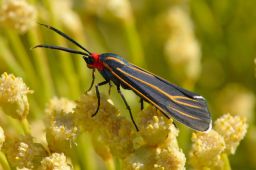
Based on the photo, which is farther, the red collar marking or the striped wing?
the red collar marking

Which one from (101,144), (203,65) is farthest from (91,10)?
(101,144)

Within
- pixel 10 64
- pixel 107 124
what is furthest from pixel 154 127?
pixel 10 64

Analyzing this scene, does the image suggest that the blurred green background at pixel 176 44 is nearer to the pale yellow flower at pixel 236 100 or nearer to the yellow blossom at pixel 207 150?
the pale yellow flower at pixel 236 100

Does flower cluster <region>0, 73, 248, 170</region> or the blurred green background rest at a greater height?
the blurred green background

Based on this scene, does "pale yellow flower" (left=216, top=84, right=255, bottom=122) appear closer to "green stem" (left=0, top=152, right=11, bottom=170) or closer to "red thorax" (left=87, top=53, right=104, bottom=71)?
"red thorax" (left=87, top=53, right=104, bottom=71)

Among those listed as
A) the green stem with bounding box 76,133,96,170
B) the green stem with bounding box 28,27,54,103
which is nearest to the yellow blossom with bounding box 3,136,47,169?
the green stem with bounding box 76,133,96,170

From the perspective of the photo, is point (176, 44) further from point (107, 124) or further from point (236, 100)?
point (107, 124)

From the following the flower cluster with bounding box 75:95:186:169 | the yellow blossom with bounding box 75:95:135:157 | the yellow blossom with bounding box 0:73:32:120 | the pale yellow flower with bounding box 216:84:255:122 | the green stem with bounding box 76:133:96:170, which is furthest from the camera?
the pale yellow flower with bounding box 216:84:255:122
